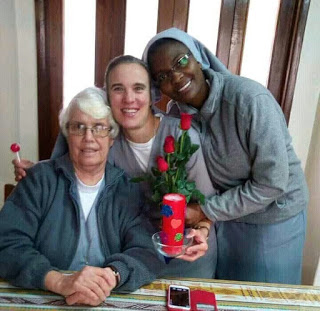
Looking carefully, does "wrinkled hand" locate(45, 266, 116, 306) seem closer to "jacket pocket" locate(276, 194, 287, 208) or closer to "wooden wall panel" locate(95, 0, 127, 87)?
"jacket pocket" locate(276, 194, 287, 208)

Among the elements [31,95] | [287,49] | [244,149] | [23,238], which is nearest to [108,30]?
[31,95]

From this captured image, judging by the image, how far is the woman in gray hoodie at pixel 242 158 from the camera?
115 centimetres

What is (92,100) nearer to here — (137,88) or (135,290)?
(137,88)


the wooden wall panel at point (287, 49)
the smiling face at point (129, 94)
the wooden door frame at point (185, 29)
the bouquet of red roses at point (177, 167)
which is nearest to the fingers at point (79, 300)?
the bouquet of red roses at point (177, 167)

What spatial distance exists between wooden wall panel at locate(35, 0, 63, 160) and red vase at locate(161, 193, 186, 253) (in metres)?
1.65

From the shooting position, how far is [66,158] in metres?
1.25

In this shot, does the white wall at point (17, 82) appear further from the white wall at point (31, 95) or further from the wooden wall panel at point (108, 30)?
the wooden wall panel at point (108, 30)

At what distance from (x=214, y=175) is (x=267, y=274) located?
1.59 ft

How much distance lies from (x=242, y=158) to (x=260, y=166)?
0.26 ft

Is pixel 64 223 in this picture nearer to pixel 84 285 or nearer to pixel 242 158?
pixel 84 285

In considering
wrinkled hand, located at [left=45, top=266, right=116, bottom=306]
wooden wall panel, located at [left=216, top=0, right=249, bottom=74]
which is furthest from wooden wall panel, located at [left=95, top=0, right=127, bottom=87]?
wrinkled hand, located at [left=45, top=266, right=116, bottom=306]

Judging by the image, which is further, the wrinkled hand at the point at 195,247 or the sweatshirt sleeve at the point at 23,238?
the wrinkled hand at the point at 195,247

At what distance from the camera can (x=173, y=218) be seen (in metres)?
1.01

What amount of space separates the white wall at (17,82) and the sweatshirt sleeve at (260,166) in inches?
66.8
